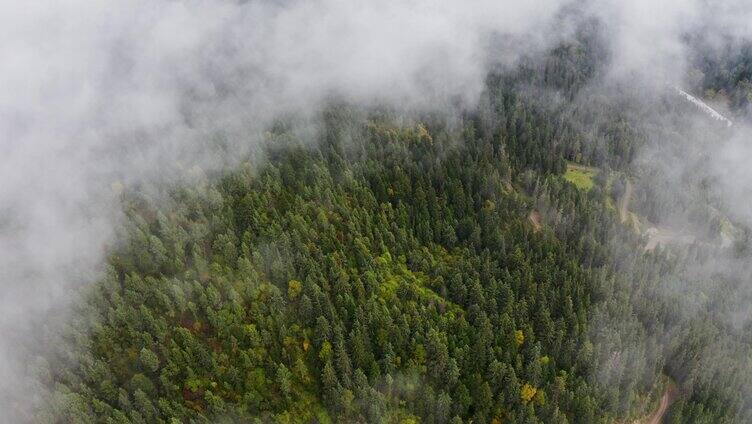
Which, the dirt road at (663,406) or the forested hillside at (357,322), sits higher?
the forested hillside at (357,322)

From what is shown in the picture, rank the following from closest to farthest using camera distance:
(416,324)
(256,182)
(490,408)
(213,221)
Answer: (490,408), (416,324), (213,221), (256,182)

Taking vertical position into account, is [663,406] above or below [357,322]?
below

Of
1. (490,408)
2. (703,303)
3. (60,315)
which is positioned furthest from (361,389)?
(703,303)

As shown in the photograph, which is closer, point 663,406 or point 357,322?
point 357,322

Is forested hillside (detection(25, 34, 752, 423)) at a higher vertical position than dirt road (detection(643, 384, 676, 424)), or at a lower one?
higher

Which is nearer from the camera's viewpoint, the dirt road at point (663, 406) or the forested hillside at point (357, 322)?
the forested hillside at point (357, 322)

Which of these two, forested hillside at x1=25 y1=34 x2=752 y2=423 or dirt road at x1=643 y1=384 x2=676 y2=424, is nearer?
forested hillside at x1=25 y1=34 x2=752 y2=423

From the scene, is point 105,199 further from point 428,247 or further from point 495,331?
point 495,331

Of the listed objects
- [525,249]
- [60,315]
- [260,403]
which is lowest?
[260,403]
